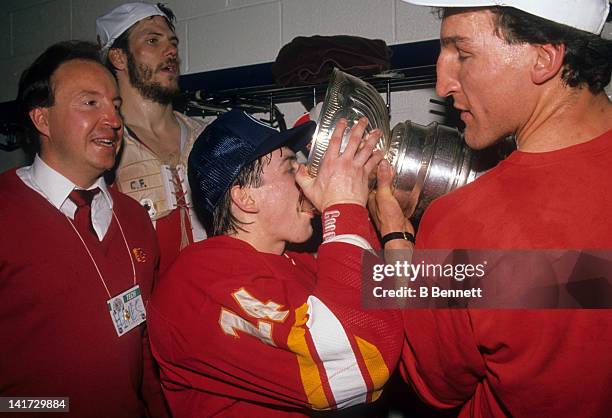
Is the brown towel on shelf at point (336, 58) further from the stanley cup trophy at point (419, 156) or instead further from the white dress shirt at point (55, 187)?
the white dress shirt at point (55, 187)

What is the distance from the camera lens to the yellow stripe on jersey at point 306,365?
0.92 m

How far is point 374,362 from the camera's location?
93 cm

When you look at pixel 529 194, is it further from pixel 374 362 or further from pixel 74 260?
pixel 74 260

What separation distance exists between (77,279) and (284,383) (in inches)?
32.2

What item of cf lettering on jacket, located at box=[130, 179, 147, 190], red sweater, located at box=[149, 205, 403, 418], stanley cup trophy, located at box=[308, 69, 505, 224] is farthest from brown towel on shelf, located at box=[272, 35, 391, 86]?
cf lettering on jacket, located at box=[130, 179, 147, 190]

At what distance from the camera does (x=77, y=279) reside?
1420 millimetres

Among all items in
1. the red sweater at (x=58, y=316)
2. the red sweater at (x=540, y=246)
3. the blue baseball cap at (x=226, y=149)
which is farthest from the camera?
the red sweater at (x=58, y=316)

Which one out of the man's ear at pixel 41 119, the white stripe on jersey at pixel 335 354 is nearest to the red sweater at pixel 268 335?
the white stripe on jersey at pixel 335 354

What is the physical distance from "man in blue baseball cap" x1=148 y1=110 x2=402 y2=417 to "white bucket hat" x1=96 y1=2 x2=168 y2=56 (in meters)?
1.24

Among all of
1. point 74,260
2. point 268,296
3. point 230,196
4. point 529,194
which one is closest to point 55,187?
point 74,260

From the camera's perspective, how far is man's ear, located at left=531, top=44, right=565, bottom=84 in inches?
31.9

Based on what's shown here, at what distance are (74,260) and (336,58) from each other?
1051 mm

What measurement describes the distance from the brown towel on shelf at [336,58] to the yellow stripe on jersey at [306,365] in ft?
3.00

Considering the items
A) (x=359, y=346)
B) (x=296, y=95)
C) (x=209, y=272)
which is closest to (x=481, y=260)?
(x=359, y=346)
